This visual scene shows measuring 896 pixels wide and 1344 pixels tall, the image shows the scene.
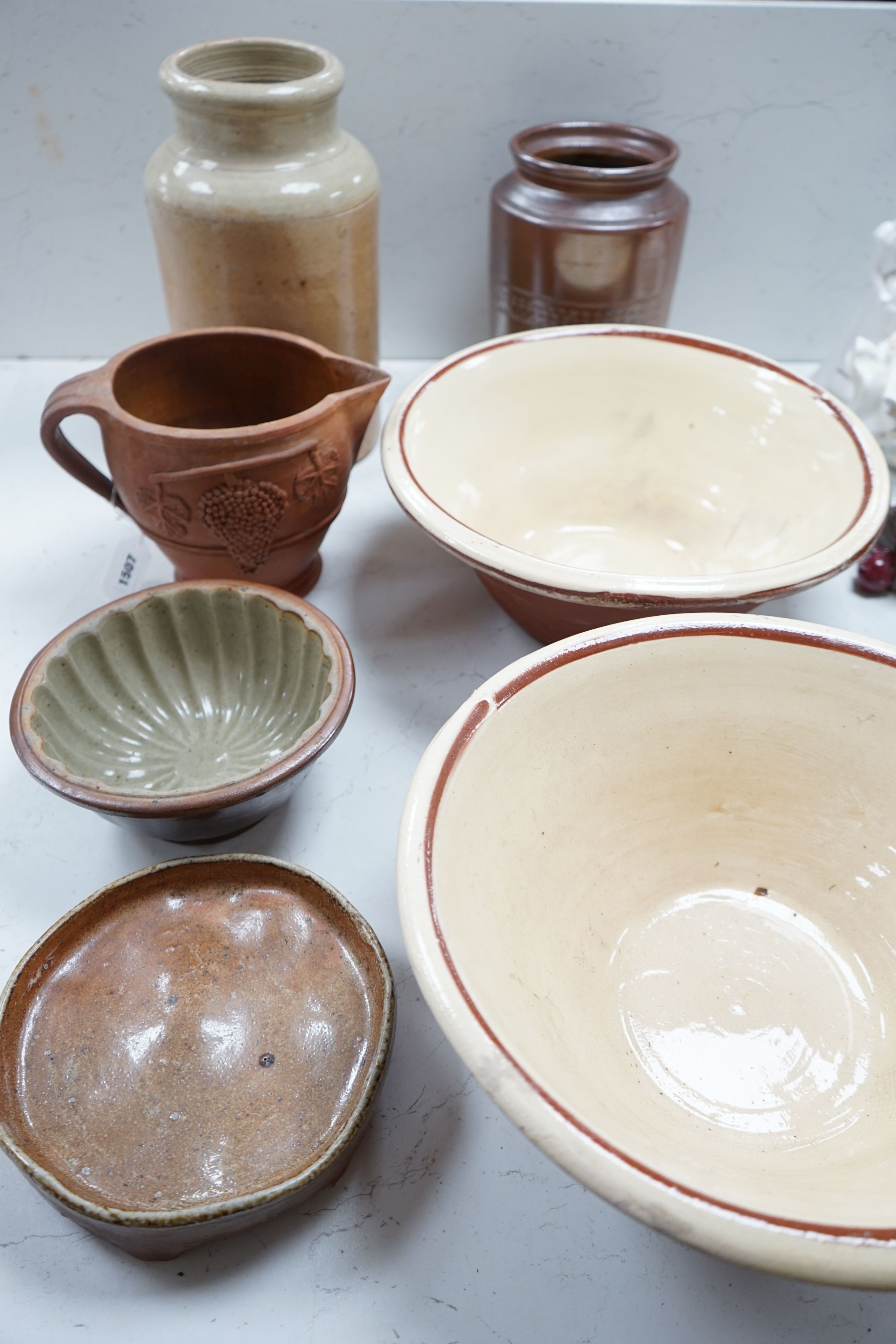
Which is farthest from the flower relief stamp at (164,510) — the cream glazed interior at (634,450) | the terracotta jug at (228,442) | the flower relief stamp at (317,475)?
the cream glazed interior at (634,450)

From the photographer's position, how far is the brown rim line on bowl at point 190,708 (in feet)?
2.55

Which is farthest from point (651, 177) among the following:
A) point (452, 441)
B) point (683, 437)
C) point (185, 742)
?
point (185, 742)

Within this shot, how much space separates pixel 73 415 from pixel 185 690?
12.6 inches

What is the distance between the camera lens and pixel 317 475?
1002 millimetres

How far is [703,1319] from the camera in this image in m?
0.65

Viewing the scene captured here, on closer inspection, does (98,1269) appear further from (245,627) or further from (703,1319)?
(245,627)

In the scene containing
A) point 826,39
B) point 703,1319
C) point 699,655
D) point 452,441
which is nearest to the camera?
point 703,1319

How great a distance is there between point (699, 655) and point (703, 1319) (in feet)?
1.54

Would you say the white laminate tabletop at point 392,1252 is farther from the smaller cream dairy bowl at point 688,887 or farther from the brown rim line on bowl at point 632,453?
the brown rim line on bowl at point 632,453

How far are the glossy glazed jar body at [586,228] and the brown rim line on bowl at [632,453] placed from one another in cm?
7

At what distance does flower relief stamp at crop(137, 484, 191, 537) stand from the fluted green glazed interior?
0.26 feet

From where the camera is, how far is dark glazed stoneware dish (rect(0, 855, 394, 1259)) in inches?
25.0

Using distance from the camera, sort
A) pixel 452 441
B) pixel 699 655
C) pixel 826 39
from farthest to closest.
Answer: pixel 826 39
pixel 452 441
pixel 699 655

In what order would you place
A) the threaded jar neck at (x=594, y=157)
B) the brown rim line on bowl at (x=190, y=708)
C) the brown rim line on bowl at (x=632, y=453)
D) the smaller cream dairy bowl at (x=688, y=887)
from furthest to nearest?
the threaded jar neck at (x=594, y=157), the brown rim line on bowl at (x=632, y=453), the brown rim line on bowl at (x=190, y=708), the smaller cream dairy bowl at (x=688, y=887)
